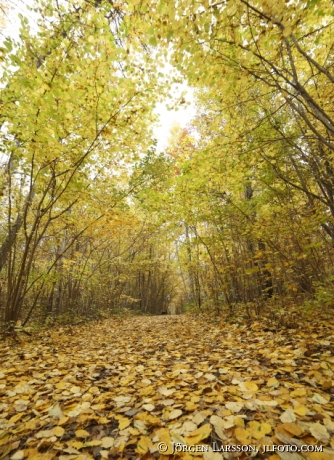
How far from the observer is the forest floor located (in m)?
1.32

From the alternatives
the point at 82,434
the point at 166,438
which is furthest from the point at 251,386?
the point at 82,434

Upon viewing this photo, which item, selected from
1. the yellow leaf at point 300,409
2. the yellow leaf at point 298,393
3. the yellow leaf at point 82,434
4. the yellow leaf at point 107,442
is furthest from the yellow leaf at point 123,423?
the yellow leaf at point 298,393

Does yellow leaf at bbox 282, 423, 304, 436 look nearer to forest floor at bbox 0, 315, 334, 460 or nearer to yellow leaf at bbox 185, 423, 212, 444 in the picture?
forest floor at bbox 0, 315, 334, 460

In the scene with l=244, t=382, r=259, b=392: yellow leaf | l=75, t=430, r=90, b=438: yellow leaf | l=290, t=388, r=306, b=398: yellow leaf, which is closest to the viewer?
→ l=75, t=430, r=90, b=438: yellow leaf

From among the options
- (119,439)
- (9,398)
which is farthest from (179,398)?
(9,398)

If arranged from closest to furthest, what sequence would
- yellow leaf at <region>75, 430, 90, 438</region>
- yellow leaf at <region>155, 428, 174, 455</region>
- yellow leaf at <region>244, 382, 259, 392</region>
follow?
yellow leaf at <region>155, 428, 174, 455</region>, yellow leaf at <region>75, 430, 90, 438</region>, yellow leaf at <region>244, 382, 259, 392</region>

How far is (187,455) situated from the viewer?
4.09 ft

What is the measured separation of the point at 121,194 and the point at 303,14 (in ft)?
15.7

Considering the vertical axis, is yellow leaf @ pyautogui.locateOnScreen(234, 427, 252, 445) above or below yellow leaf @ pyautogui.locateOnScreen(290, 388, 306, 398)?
below

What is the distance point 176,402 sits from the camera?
184 cm

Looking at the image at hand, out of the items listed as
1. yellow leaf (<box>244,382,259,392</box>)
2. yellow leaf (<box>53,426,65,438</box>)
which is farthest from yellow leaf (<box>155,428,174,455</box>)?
yellow leaf (<box>244,382,259,392</box>)

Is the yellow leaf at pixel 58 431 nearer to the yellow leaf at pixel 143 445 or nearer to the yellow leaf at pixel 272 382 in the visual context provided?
the yellow leaf at pixel 143 445

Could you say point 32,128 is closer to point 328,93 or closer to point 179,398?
point 179,398

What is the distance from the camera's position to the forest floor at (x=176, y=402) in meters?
1.32
